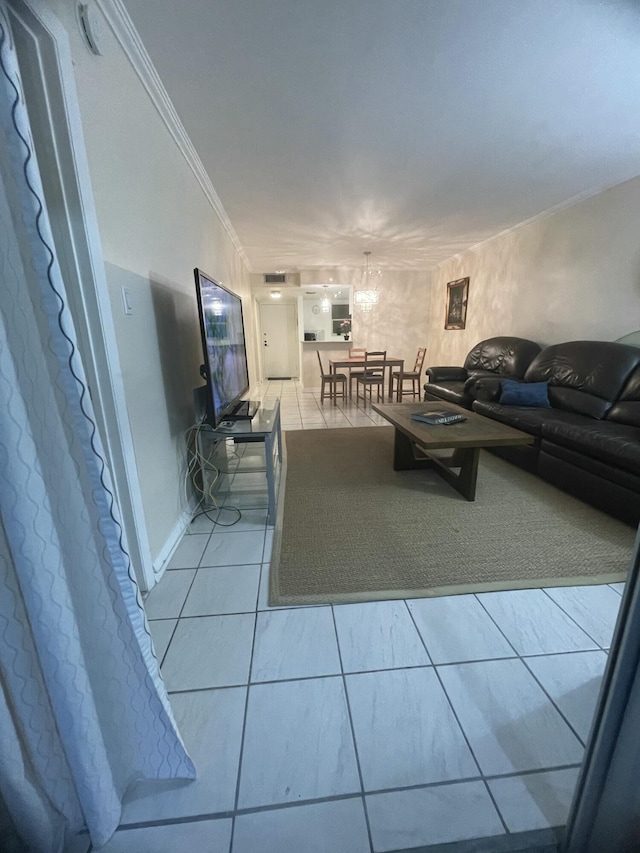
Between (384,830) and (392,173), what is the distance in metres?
3.68

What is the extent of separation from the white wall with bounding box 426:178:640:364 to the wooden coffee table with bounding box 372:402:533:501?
6.20ft

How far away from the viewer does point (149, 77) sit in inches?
65.6

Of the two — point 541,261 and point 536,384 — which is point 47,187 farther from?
point 541,261

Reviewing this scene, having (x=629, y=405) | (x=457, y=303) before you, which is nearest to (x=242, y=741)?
(x=629, y=405)

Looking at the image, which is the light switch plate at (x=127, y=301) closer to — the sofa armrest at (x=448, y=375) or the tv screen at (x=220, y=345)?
the tv screen at (x=220, y=345)

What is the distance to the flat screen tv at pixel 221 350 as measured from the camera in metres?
1.85

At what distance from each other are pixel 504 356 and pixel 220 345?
3488mm

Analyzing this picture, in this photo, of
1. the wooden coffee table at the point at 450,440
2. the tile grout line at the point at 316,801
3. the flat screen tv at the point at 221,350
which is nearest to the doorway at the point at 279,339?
the flat screen tv at the point at 221,350

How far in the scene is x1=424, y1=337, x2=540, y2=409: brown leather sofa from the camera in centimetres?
384

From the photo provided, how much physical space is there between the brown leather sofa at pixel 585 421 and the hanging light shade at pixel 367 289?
115 inches

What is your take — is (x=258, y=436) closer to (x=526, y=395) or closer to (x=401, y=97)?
(x=401, y=97)

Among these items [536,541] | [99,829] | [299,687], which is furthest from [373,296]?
[99,829]

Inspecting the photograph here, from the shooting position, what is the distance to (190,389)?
2.28m

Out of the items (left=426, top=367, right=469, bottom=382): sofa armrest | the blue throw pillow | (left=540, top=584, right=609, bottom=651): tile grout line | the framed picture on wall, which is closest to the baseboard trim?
(left=540, top=584, right=609, bottom=651): tile grout line
